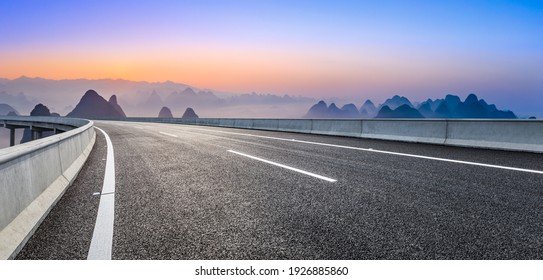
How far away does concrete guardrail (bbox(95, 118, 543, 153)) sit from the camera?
389 inches

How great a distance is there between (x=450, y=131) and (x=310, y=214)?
9840mm

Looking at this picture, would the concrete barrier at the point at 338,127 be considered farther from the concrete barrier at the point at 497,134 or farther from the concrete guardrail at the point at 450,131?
the concrete barrier at the point at 497,134

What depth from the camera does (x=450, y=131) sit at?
473 inches

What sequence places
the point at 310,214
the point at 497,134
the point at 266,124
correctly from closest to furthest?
1. the point at 310,214
2. the point at 497,134
3. the point at 266,124

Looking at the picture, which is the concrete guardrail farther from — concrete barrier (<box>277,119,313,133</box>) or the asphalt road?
the asphalt road

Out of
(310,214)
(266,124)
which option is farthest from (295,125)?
(310,214)

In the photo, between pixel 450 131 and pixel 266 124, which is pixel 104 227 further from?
pixel 266 124

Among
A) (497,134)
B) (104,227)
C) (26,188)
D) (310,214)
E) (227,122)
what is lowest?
(104,227)

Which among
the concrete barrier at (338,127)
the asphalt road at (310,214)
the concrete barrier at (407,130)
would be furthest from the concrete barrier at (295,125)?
the asphalt road at (310,214)

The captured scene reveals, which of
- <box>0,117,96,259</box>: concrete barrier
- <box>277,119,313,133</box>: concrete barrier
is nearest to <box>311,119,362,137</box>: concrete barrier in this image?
<box>277,119,313,133</box>: concrete barrier

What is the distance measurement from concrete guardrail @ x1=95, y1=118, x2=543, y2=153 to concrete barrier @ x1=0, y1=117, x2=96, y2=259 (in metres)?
11.1

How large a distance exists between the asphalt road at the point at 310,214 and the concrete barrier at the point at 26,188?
0.15 meters

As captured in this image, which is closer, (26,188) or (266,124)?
(26,188)
